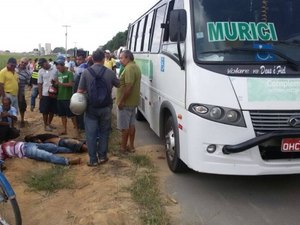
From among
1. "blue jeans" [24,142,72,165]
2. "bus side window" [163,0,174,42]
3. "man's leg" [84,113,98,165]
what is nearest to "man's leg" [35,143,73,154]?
"blue jeans" [24,142,72,165]

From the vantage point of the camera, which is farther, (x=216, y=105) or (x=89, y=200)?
(x=89, y=200)

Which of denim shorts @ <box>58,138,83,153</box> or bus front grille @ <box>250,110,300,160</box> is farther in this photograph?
denim shorts @ <box>58,138,83,153</box>

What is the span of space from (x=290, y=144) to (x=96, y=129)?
3143mm

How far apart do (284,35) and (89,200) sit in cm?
307

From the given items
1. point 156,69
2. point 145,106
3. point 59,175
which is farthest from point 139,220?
point 145,106

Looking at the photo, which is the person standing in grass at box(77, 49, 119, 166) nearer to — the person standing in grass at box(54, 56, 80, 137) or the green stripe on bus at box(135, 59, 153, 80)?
the green stripe on bus at box(135, 59, 153, 80)

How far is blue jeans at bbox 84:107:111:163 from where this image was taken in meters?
6.74

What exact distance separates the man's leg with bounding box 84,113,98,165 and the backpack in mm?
270

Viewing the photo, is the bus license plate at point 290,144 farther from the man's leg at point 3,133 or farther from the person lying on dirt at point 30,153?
the man's leg at point 3,133

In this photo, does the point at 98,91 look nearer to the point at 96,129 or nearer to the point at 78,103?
the point at 78,103

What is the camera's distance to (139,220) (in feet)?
15.3

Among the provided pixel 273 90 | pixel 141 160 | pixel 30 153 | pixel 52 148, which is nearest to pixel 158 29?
pixel 141 160

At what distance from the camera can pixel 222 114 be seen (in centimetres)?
483

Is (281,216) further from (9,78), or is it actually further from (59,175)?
(9,78)
